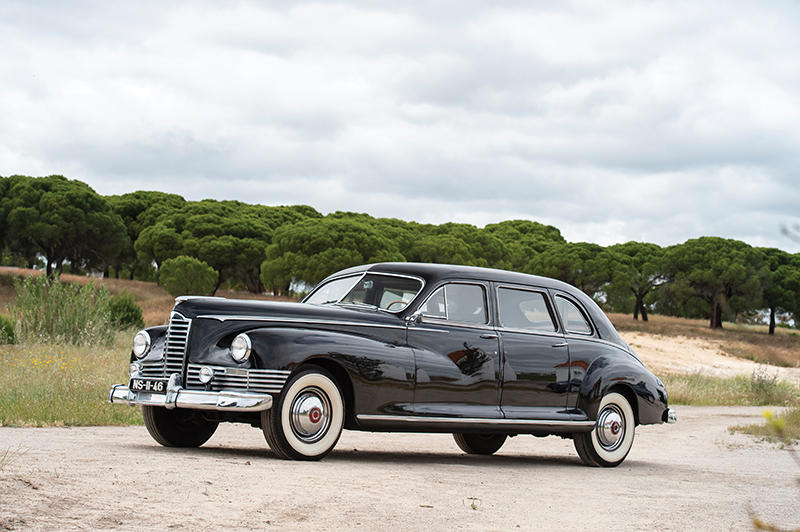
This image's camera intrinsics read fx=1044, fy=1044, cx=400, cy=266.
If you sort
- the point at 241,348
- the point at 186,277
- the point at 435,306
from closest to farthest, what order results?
1. the point at 241,348
2. the point at 435,306
3. the point at 186,277

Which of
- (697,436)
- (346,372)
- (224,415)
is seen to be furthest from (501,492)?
(697,436)

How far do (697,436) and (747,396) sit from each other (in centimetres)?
1564

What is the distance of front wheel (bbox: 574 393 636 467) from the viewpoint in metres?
11.9

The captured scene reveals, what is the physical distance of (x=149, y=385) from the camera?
9.69 meters

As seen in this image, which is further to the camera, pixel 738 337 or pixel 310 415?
pixel 738 337

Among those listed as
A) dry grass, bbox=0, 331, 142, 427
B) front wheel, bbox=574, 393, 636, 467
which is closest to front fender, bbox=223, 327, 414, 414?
front wheel, bbox=574, 393, 636, 467

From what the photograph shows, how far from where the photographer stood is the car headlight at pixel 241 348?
30.2ft

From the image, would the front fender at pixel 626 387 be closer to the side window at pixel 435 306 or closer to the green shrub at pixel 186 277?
the side window at pixel 435 306

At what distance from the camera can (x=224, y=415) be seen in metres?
9.79

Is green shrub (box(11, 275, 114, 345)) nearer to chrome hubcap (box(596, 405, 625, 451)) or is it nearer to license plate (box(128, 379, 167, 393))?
license plate (box(128, 379, 167, 393))

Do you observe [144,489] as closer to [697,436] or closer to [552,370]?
[552,370]

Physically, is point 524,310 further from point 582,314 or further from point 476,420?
point 476,420

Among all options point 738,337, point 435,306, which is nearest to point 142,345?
point 435,306

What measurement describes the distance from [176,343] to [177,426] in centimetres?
150
